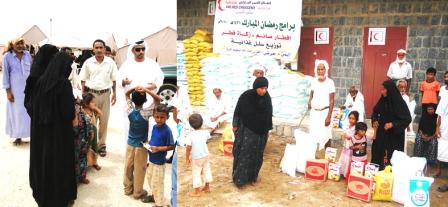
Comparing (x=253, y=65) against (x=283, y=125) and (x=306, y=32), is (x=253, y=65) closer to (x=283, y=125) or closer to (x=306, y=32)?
(x=283, y=125)

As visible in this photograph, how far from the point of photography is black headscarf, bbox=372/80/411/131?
7.63 feet

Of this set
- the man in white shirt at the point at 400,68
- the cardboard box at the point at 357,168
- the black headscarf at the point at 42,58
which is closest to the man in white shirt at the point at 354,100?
the man in white shirt at the point at 400,68

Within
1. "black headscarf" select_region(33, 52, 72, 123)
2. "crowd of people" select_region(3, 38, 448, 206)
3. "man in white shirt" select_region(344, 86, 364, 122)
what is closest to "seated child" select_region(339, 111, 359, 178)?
"crowd of people" select_region(3, 38, 448, 206)

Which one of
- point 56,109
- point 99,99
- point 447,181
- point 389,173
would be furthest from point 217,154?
point 447,181

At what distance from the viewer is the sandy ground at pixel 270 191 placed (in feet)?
7.57

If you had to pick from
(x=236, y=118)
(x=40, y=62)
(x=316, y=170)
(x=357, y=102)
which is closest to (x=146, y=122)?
(x=40, y=62)

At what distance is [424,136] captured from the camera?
2.85m

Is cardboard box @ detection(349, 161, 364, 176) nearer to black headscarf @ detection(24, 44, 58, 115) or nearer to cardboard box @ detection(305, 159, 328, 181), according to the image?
cardboard box @ detection(305, 159, 328, 181)

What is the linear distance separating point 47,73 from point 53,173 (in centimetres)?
50

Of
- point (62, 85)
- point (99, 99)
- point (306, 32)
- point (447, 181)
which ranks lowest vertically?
point (447, 181)

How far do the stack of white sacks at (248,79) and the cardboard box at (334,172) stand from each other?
78cm

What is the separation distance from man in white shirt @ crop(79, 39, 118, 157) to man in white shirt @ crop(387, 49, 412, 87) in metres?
2.51

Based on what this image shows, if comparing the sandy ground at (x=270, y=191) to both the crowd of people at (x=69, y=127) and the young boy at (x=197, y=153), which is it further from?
the crowd of people at (x=69, y=127)

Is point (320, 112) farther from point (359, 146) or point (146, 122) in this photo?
point (146, 122)
